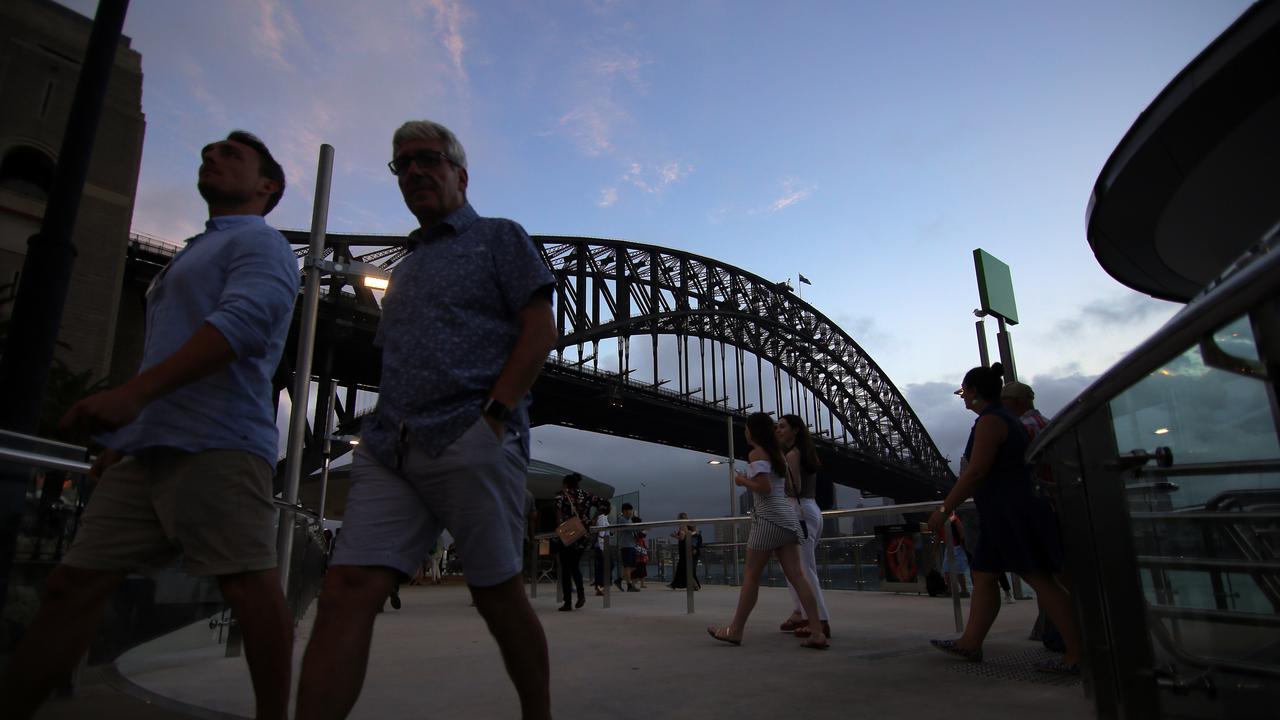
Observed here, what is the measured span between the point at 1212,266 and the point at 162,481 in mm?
12103

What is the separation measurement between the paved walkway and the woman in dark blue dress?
20cm

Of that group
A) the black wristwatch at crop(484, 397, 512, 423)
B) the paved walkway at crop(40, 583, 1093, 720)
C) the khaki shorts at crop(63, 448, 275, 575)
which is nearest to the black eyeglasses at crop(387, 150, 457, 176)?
the black wristwatch at crop(484, 397, 512, 423)

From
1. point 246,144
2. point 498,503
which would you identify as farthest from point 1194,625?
point 246,144

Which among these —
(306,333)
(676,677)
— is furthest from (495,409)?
(306,333)

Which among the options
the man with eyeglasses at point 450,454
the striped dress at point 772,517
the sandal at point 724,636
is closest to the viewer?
the man with eyeglasses at point 450,454

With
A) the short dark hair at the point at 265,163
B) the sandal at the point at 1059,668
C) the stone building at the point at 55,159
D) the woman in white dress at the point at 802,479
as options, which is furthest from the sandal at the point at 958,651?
the stone building at the point at 55,159

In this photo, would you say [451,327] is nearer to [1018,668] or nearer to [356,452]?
[356,452]

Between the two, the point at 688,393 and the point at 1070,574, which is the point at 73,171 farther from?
the point at 688,393

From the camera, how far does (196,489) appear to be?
5.21 feet

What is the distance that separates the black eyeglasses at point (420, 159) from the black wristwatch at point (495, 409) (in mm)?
682

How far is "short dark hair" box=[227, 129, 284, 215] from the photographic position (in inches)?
78.7

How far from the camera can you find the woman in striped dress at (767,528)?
409 cm

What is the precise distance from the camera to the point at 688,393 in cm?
3819

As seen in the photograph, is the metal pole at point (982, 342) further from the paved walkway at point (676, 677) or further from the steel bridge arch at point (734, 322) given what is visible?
the steel bridge arch at point (734, 322)
